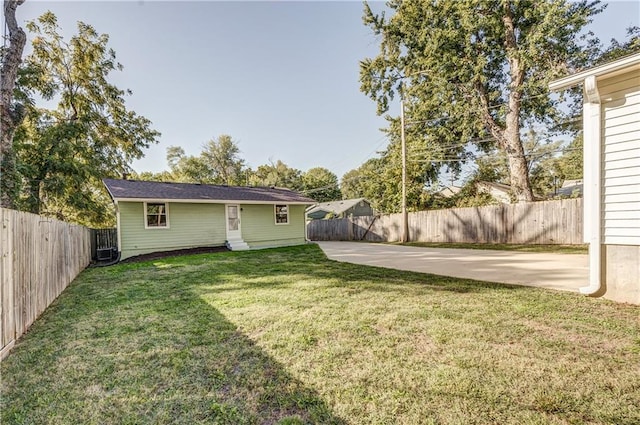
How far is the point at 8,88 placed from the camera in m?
8.18

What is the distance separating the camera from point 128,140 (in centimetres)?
1695

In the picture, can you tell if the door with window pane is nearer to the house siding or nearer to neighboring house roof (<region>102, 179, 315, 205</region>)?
neighboring house roof (<region>102, 179, 315, 205</region>)

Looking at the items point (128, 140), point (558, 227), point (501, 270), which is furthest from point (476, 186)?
point (128, 140)

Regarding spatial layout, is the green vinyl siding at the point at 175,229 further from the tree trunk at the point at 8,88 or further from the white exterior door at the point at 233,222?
the tree trunk at the point at 8,88

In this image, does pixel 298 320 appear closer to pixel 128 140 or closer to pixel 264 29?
pixel 264 29

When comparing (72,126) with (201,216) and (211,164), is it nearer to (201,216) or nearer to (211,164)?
(201,216)

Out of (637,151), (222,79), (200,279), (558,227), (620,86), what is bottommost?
(200,279)

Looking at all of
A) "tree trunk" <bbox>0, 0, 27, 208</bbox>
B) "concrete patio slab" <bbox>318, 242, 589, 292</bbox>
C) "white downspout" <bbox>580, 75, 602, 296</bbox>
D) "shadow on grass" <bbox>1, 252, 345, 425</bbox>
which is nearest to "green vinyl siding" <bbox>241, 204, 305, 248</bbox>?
"concrete patio slab" <bbox>318, 242, 589, 292</bbox>

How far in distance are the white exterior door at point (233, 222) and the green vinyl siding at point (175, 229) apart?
268mm

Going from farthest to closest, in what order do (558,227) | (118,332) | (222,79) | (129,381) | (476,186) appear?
(476,186) → (222,79) → (558,227) → (118,332) → (129,381)

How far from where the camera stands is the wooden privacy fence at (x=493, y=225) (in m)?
10.2

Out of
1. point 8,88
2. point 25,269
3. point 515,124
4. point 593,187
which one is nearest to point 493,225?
point 515,124

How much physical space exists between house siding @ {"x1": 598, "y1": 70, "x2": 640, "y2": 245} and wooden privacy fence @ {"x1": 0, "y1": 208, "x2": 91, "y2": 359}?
7.18 meters

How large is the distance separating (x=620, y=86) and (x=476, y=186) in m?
17.7
